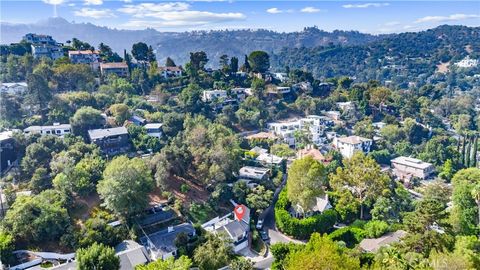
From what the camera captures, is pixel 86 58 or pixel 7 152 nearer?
pixel 7 152

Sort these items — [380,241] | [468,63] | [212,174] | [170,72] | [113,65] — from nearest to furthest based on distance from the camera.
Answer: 1. [380,241]
2. [212,174]
3. [113,65]
4. [170,72]
5. [468,63]

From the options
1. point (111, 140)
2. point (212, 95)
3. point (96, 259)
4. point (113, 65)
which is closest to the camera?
point (96, 259)

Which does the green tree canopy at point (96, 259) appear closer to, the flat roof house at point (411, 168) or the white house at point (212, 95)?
the white house at point (212, 95)

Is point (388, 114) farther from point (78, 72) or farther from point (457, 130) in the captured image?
point (78, 72)

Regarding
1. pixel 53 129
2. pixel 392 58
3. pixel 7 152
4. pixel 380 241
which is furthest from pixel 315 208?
pixel 392 58

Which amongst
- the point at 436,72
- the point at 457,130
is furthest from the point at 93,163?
the point at 436,72

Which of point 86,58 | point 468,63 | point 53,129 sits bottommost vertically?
point 53,129

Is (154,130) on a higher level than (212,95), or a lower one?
lower

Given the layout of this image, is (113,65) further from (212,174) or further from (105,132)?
(212,174)

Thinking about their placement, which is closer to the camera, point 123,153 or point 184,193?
point 184,193
